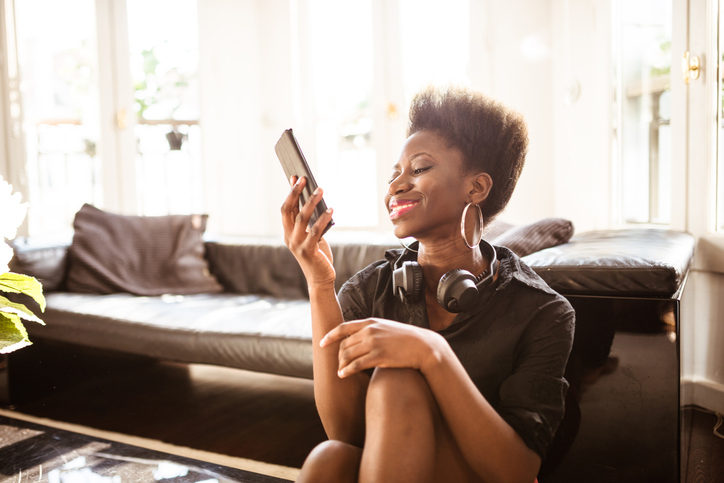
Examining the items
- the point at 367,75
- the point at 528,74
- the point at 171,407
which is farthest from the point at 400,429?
the point at 367,75

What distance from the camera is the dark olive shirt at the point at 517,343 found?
2.90 feet

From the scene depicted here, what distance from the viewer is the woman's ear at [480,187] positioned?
1.05 m

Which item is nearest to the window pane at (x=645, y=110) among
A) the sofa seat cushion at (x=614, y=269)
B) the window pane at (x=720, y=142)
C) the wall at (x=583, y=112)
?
the wall at (x=583, y=112)

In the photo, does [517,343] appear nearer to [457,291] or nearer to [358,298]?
[457,291]

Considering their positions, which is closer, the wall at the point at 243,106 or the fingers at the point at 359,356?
the fingers at the point at 359,356

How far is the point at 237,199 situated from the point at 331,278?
336cm

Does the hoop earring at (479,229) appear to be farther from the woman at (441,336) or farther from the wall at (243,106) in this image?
the wall at (243,106)

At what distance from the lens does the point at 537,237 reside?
1.70 metres

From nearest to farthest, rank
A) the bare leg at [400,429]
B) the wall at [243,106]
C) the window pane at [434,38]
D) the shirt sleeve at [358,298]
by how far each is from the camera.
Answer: the bare leg at [400,429]
the shirt sleeve at [358,298]
the window pane at [434,38]
the wall at [243,106]

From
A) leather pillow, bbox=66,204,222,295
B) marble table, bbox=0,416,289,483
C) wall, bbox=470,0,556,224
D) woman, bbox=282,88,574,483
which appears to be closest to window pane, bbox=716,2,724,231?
wall, bbox=470,0,556,224

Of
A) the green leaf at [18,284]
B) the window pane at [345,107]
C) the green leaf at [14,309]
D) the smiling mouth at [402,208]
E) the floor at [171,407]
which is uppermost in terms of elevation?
the window pane at [345,107]

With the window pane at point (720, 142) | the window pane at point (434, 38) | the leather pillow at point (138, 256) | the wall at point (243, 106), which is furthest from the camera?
the wall at point (243, 106)

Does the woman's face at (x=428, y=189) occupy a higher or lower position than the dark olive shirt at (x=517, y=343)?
higher

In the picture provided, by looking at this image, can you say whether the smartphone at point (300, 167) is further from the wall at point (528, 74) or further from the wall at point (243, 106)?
the wall at point (243, 106)
